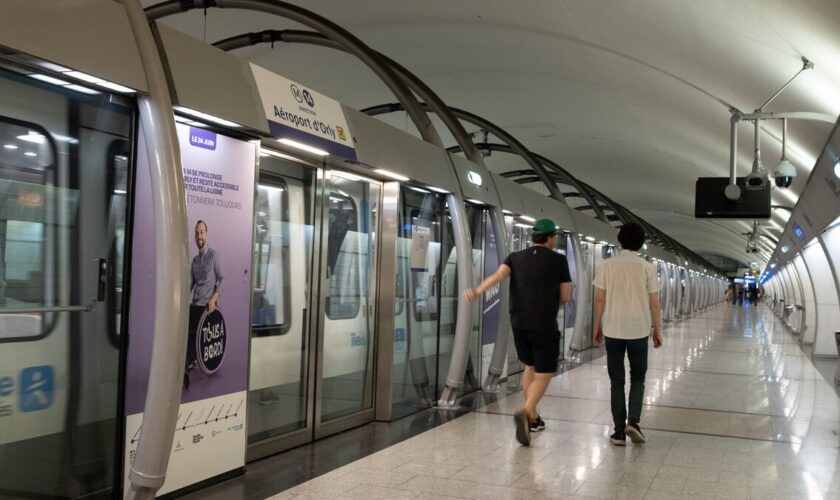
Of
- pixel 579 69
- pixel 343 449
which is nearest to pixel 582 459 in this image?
pixel 343 449

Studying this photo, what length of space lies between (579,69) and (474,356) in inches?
174

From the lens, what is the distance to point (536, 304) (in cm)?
626

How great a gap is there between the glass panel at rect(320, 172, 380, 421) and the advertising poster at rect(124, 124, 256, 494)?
1.39 metres

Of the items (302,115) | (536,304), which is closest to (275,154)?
(302,115)

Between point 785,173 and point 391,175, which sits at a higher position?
point 785,173

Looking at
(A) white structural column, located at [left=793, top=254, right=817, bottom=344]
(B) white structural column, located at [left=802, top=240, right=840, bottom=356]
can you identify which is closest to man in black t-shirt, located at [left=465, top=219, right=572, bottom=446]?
(B) white structural column, located at [left=802, top=240, right=840, bottom=356]

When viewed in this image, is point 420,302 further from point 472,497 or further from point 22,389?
point 22,389

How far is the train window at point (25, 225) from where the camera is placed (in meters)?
3.75

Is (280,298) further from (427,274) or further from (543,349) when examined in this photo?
(427,274)

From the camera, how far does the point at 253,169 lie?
5.23 metres

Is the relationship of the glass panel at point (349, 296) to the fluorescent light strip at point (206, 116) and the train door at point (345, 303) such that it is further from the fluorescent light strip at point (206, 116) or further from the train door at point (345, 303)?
the fluorescent light strip at point (206, 116)

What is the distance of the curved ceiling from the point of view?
295 inches

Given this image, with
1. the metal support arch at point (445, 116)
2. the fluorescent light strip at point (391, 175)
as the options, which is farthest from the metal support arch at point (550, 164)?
the fluorescent light strip at point (391, 175)

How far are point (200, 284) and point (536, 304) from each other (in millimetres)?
2780
